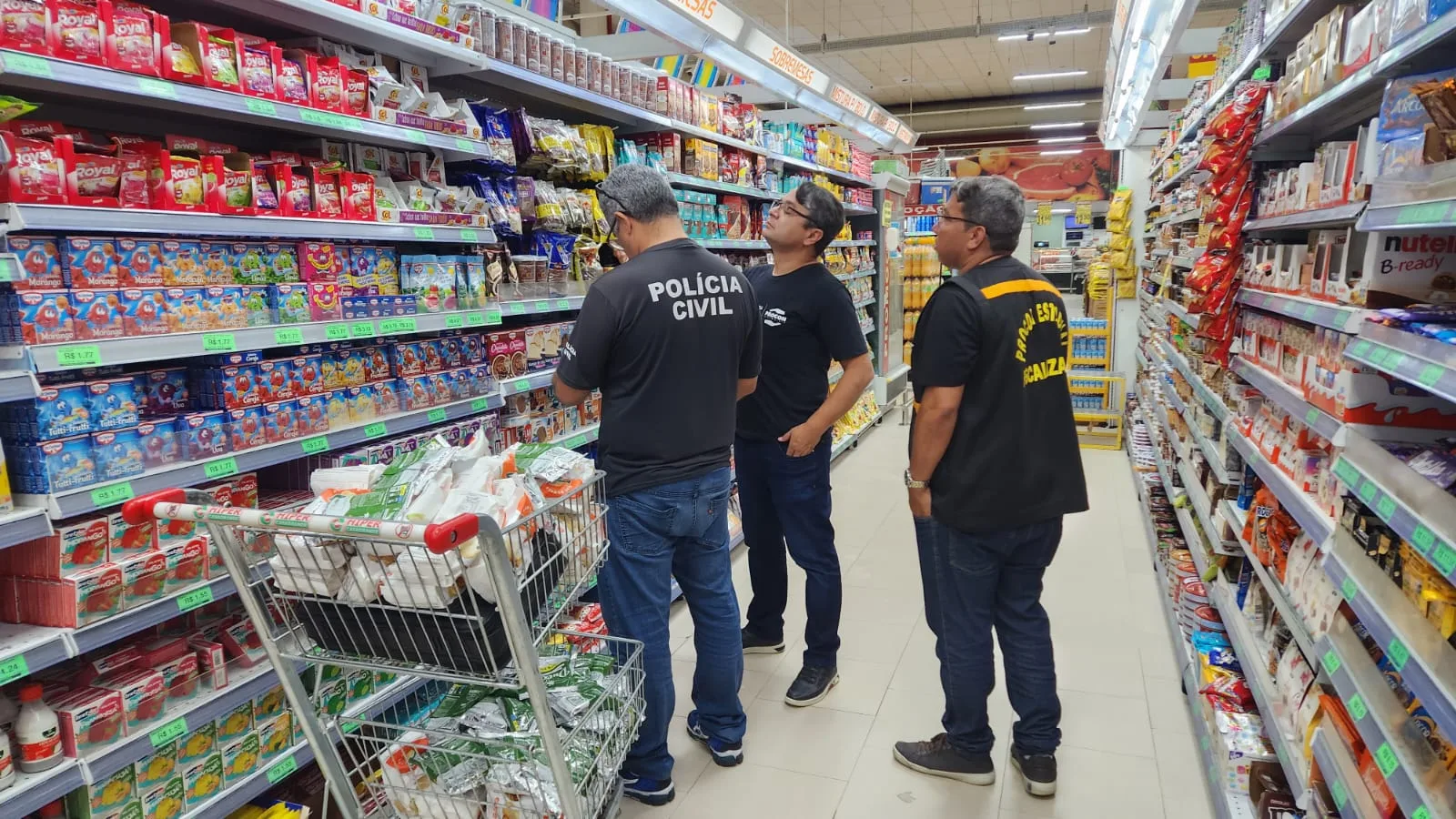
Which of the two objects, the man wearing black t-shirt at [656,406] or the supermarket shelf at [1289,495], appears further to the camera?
the man wearing black t-shirt at [656,406]

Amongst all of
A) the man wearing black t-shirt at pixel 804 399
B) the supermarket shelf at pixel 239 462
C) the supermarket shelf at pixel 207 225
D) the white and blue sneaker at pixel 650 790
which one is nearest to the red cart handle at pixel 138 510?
the supermarket shelf at pixel 239 462

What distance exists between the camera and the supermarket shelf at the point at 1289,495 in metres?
2.04

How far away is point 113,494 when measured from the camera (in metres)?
1.92

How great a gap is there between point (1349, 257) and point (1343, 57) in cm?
49

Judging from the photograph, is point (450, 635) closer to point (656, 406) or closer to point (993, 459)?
point (656, 406)

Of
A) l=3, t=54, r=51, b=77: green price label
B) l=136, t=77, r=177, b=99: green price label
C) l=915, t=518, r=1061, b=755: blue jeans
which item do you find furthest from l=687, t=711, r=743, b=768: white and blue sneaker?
l=3, t=54, r=51, b=77: green price label

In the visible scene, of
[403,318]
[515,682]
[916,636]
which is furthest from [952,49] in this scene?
[515,682]

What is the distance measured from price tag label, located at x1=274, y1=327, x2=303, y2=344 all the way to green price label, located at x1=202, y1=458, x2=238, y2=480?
0.31 metres

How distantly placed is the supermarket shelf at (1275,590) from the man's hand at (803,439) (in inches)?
55.7

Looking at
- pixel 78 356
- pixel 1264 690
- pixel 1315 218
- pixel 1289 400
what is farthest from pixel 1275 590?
pixel 78 356

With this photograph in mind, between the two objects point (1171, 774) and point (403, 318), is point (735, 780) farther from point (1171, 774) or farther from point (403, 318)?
point (403, 318)

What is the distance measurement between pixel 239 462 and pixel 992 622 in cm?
216

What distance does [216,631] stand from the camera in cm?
230

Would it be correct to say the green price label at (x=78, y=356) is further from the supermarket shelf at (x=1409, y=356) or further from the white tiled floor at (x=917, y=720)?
the supermarket shelf at (x=1409, y=356)
